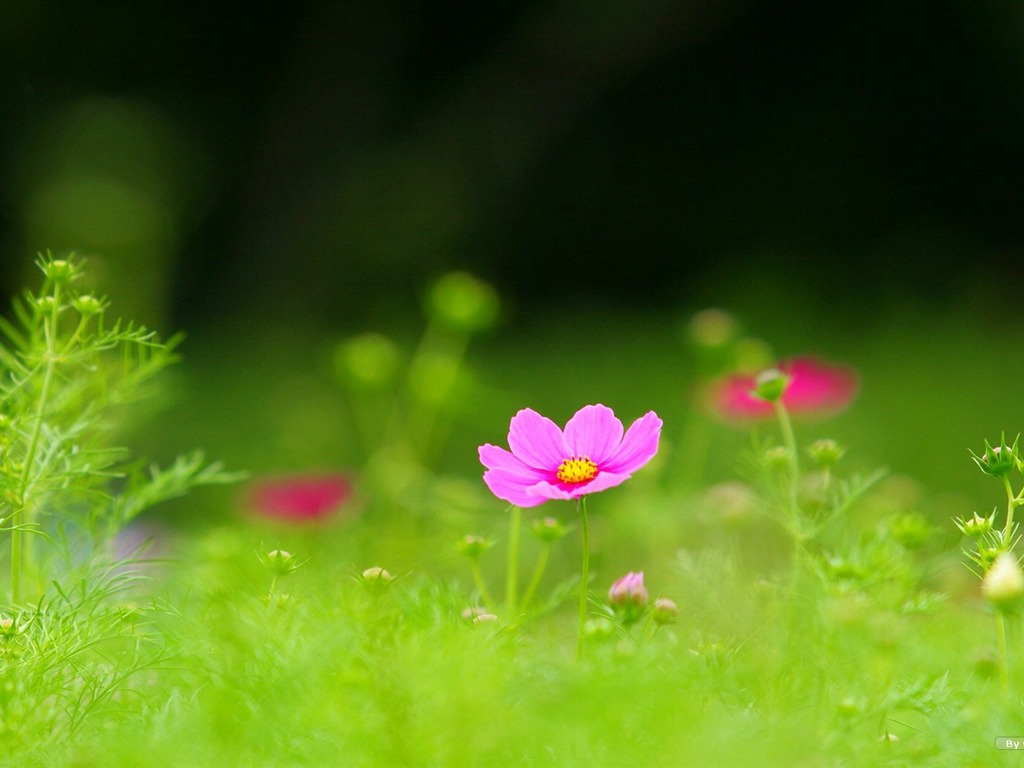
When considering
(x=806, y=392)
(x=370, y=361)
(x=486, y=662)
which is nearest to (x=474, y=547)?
(x=486, y=662)

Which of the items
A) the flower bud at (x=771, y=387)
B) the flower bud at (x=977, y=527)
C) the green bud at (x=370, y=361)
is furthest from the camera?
the green bud at (x=370, y=361)

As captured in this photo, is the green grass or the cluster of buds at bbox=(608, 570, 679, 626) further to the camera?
the cluster of buds at bbox=(608, 570, 679, 626)

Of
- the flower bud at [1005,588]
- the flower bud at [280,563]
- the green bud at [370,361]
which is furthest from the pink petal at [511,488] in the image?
the green bud at [370,361]

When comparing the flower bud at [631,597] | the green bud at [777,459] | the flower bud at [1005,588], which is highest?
the green bud at [777,459]

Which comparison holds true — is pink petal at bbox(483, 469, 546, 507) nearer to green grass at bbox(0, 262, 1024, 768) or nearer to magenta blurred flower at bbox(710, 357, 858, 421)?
green grass at bbox(0, 262, 1024, 768)

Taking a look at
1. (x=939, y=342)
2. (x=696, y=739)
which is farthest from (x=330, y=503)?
(x=939, y=342)

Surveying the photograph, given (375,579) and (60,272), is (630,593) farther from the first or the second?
(60,272)

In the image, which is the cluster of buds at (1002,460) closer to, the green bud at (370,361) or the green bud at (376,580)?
the green bud at (376,580)

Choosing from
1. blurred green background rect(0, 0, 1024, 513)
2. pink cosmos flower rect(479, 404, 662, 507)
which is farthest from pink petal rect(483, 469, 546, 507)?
blurred green background rect(0, 0, 1024, 513)
